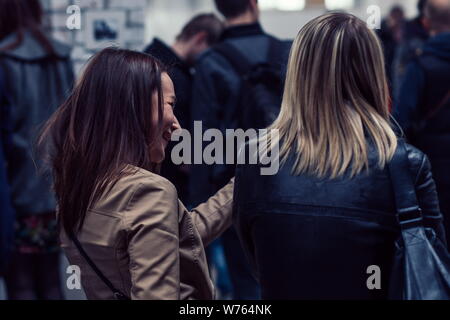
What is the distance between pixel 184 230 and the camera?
189cm

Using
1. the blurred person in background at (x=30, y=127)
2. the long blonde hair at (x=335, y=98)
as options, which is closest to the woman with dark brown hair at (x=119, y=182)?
the long blonde hair at (x=335, y=98)

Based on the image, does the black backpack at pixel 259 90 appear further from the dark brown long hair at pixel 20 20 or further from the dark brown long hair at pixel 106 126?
the dark brown long hair at pixel 106 126

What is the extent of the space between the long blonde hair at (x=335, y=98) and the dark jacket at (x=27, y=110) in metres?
1.80

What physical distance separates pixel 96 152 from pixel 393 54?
5.99 metres

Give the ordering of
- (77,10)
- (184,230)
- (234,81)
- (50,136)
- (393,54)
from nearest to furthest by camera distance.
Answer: (184,230), (50,136), (234,81), (77,10), (393,54)

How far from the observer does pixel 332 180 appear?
1936mm

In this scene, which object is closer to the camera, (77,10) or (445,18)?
(445,18)

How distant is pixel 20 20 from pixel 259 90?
1.14 metres

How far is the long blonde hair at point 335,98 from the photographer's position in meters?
1.94

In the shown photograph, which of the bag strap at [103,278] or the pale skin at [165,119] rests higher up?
the pale skin at [165,119]

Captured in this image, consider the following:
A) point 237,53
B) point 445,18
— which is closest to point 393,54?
point 445,18

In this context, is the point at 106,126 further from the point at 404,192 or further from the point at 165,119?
the point at 404,192

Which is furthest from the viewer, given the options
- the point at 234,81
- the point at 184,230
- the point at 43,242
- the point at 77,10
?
the point at 77,10
